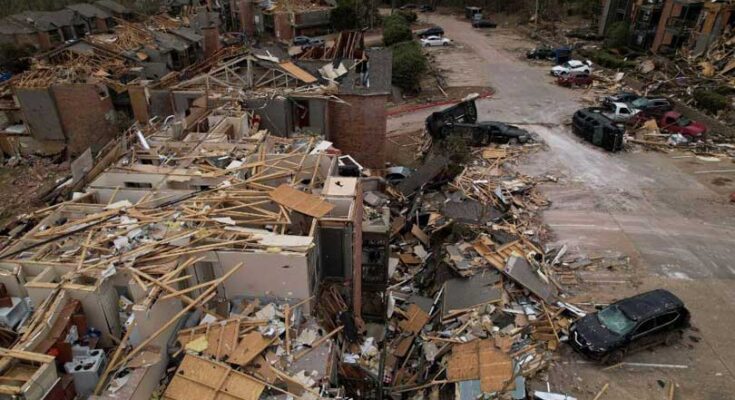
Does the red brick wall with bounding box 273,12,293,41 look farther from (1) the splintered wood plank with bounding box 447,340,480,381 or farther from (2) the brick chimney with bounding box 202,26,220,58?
(1) the splintered wood plank with bounding box 447,340,480,381

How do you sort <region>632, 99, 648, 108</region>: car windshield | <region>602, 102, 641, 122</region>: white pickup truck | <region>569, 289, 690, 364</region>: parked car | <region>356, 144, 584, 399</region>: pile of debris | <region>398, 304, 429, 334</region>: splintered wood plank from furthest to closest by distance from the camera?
<region>632, 99, 648, 108</region>: car windshield < <region>602, 102, 641, 122</region>: white pickup truck < <region>398, 304, 429, 334</region>: splintered wood plank < <region>356, 144, 584, 399</region>: pile of debris < <region>569, 289, 690, 364</region>: parked car

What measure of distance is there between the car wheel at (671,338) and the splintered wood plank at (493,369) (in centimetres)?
502

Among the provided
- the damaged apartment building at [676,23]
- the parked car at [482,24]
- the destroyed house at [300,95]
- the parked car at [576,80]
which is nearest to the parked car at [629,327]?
the destroyed house at [300,95]

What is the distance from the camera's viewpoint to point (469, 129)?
28.4 metres

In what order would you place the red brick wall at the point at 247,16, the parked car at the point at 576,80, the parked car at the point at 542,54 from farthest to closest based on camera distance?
the red brick wall at the point at 247,16 → the parked car at the point at 542,54 → the parked car at the point at 576,80

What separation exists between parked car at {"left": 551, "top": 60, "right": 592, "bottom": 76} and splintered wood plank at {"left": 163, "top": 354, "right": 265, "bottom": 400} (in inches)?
1529

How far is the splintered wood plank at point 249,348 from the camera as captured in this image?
10383 millimetres

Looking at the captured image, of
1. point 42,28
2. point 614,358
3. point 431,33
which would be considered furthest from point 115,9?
point 614,358

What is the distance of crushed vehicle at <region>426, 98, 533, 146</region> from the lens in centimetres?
2844

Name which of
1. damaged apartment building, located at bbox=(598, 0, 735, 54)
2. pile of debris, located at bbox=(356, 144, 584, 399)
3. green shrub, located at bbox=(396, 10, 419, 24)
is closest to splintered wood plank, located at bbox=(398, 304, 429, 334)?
pile of debris, located at bbox=(356, 144, 584, 399)

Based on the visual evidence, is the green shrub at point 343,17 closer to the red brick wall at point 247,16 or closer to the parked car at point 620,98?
the red brick wall at point 247,16

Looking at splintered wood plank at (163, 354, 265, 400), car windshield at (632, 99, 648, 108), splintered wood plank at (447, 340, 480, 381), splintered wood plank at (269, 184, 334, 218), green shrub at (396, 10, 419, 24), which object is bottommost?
splintered wood plank at (447, 340, 480, 381)

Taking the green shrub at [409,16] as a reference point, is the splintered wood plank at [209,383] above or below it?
below

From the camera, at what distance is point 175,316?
1063 centimetres
